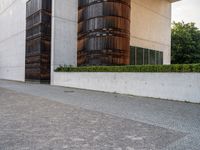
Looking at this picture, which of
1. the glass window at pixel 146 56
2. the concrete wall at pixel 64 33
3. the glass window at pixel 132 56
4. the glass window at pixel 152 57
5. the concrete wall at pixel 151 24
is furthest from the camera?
the glass window at pixel 152 57

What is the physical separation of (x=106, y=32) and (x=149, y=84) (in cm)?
702

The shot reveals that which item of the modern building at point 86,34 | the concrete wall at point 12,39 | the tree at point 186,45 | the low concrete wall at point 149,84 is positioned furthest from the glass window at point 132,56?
the tree at point 186,45

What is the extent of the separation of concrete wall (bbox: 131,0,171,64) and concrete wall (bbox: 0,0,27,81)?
1179cm

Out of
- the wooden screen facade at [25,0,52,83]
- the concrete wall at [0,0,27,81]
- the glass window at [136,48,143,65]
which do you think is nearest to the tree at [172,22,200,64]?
the glass window at [136,48,143,65]

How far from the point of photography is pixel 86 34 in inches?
677

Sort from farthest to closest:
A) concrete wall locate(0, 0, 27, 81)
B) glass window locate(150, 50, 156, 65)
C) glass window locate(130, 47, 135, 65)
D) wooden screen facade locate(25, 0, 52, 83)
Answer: concrete wall locate(0, 0, 27, 81) → glass window locate(150, 50, 156, 65) → glass window locate(130, 47, 135, 65) → wooden screen facade locate(25, 0, 52, 83)

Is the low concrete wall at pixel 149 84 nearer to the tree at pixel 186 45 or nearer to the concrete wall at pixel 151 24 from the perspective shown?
the concrete wall at pixel 151 24

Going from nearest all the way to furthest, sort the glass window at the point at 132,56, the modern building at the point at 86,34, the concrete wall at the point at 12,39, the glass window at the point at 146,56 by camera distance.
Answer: the modern building at the point at 86,34 < the glass window at the point at 132,56 < the glass window at the point at 146,56 < the concrete wall at the point at 12,39

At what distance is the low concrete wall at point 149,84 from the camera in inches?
344

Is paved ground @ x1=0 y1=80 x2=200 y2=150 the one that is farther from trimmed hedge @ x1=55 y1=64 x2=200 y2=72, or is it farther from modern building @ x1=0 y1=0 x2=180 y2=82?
modern building @ x1=0 y1=0 x2=180 y2=82

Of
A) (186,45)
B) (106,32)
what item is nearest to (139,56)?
(106,32)

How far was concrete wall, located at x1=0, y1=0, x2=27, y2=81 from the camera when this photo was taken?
2342cm

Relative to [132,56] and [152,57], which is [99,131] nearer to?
[132,56]

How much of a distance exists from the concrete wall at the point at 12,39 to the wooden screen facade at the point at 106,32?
31.1 feet
